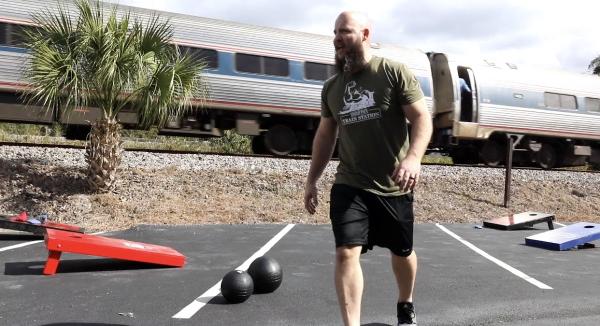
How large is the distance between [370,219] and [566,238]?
4.94 metres

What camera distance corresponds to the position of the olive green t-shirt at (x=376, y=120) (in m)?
2.92

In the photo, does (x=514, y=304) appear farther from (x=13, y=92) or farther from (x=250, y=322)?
(x=13, y=92)

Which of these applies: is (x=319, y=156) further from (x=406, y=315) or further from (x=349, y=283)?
(x=406, y=315)

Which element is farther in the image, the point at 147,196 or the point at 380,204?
the point at 147,196

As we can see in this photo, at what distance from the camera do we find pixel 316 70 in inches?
508

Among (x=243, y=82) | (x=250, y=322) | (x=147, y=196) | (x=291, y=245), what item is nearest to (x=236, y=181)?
(x=147, y=196)

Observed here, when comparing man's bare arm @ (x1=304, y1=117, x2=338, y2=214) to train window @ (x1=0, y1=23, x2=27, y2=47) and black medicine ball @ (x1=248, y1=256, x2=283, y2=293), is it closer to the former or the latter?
black medicine ball @ (x1=248, y1=256, x2=283, y2=293)

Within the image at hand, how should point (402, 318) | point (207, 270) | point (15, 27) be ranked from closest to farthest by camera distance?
point (402, 318) → point (207, 270) → point (15, 27)

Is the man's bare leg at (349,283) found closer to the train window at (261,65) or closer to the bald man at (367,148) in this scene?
the bald man at (367,148)

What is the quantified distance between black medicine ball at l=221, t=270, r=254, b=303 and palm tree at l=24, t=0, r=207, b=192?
5.39m

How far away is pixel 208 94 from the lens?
11.6m

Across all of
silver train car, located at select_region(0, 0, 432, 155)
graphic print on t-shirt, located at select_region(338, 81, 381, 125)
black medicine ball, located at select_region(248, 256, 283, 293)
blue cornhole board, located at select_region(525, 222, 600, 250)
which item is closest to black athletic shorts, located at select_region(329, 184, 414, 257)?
graphic print on t-shirt, located at select_region(338, 81, 381, 125)

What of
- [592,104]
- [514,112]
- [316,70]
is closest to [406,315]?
[316,70]

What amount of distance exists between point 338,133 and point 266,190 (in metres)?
7.16
